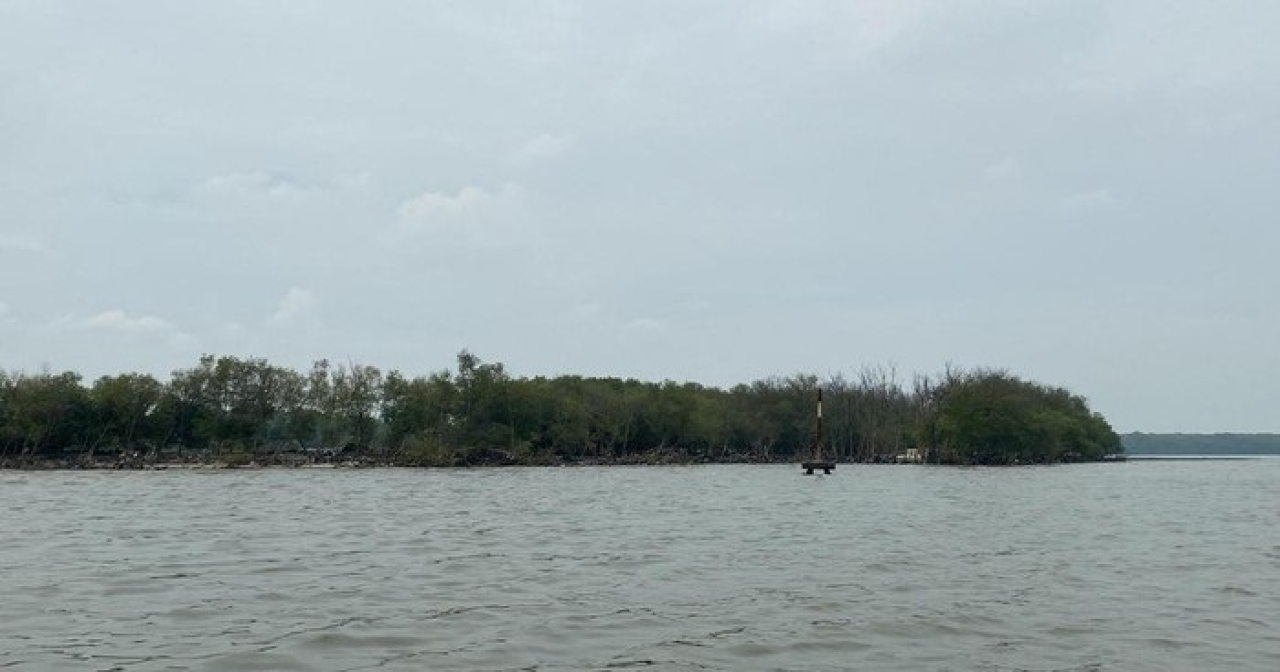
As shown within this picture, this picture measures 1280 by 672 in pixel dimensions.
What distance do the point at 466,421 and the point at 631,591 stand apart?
115253 mm

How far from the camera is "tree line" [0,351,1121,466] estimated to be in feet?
395

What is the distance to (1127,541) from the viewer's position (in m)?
30.0

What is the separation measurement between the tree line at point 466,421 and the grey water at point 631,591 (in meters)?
88.7

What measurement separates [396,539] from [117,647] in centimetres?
1540

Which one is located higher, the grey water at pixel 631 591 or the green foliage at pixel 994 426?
the green foliage at pixel 994 426

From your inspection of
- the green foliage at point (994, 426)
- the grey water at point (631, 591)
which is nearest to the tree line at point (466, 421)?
the green foliage at point (994, 426)

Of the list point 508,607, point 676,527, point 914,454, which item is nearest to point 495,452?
point 914,454

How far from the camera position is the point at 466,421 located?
132 metres

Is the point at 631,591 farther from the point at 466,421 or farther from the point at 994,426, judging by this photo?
the point at 994,426

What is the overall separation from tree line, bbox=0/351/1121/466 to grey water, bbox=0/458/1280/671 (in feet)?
291

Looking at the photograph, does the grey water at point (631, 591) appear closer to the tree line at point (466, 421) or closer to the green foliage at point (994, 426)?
the tree line at point (466, 421)

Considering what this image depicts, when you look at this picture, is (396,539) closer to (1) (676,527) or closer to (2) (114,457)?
(1) (676,527)

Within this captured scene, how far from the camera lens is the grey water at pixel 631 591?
13531 millimetres

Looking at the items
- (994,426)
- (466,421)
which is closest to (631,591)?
(466,421)
